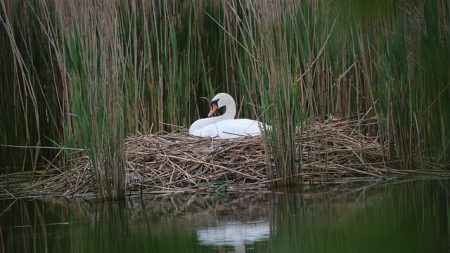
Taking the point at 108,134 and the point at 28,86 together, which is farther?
the point at 28,86

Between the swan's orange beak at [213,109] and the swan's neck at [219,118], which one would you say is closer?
the swan's neck at [219,118]

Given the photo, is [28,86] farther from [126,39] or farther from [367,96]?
[367,96]

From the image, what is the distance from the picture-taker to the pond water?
536 cm

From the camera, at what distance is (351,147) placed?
8.27 m

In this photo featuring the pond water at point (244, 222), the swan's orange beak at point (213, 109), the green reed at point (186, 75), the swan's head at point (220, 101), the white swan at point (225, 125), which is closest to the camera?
the pond water at point (244, 222)

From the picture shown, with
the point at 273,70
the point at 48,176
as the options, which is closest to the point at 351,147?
the point at 273,70

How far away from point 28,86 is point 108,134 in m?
2.17

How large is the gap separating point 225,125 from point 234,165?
0.84 meters

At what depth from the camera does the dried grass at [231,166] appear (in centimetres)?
783

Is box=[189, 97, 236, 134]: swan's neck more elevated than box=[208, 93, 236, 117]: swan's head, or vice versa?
box=[208, 93, 236, 117]: swan's head

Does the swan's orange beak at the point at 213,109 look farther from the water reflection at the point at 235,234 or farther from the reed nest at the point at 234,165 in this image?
the water reflection at the point at 235,234

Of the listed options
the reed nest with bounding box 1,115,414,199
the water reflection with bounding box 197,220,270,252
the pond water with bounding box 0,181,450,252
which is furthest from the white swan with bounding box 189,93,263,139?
the water reflection with bounding box 197,220,270,252

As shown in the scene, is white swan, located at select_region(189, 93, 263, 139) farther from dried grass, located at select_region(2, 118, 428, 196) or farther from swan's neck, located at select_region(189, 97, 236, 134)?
dried grass, located at select_region(2, 118, 428, 196)

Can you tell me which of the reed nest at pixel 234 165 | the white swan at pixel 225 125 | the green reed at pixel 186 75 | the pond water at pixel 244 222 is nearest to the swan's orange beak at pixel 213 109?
the white swan at pixel 225 125
